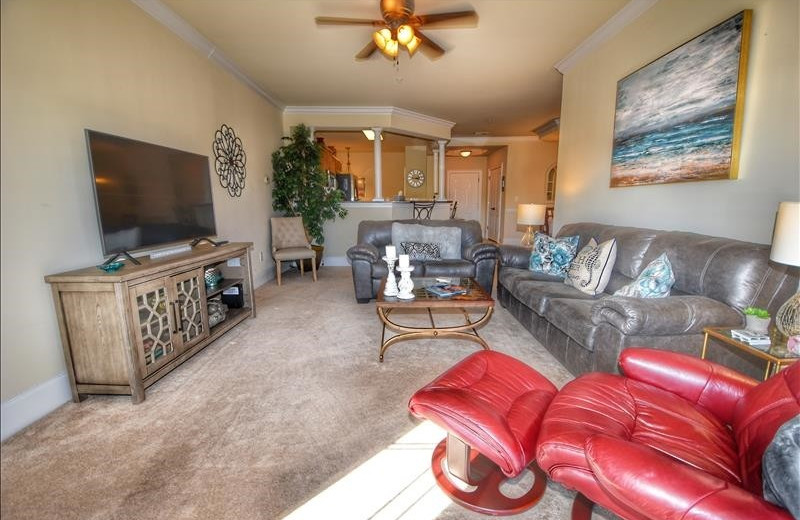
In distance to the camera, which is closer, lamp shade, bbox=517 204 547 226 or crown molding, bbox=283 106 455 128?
lamp shade, bbox=517 204 547 226

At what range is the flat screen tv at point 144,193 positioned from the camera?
6.10 ft

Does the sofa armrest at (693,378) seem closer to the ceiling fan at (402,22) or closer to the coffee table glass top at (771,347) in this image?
the coffee table glass top at (771,347)

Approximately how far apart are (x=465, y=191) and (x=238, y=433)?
9.19 m

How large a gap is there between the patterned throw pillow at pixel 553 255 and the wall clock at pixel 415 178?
510 cm

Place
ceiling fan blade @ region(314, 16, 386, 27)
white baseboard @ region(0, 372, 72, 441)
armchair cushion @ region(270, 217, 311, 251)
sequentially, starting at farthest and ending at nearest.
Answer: armchair cushion @ region(270, 217, 311, 251)
ceiling fan blade @ region(314, 16, 386, 27)
white baseboard @ region(0, 372, 72, 441)

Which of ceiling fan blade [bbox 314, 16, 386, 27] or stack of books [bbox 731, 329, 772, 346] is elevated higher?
ceiling fan blade [bbox 314, 16, 386, 27]

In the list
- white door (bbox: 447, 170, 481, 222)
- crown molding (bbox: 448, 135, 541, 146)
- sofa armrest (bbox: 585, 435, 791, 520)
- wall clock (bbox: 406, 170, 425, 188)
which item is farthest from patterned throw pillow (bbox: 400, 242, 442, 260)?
white door (bbox: 447, 170, 481, 222)

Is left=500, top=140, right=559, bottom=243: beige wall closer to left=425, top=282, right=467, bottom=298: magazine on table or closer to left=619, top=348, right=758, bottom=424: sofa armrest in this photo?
left=425, top=282, right=467, bottom=298: magazine on table

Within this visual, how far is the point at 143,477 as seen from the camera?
1327mm

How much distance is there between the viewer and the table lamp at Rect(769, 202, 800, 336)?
1291 mm

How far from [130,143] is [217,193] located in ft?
4.46

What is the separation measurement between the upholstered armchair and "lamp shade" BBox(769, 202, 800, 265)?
4.07m

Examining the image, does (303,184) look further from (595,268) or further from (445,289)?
(595,268)

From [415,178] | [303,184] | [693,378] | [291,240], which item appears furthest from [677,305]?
[415,178]
